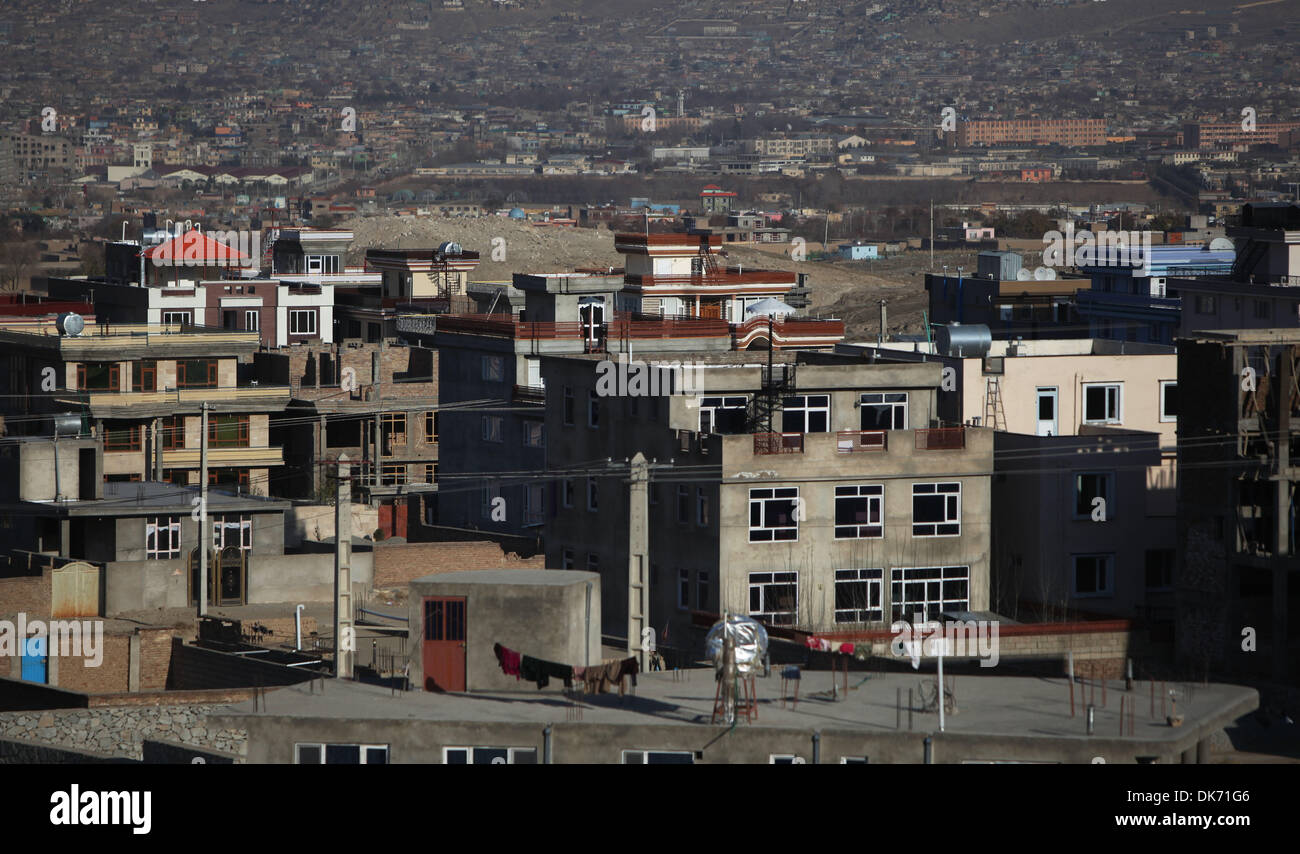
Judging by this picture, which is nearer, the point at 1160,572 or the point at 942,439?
the point at 942,439

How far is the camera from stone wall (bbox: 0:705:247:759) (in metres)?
37.8

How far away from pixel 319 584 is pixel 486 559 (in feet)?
11.1

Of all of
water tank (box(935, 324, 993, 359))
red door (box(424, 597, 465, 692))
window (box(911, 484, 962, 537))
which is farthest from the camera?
water tank (box(935, 324, 993, 359))

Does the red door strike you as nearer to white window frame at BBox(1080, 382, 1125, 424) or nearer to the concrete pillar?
the concrete pillar

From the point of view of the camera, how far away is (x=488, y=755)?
25297mm

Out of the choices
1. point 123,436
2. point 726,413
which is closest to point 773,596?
point 726,413

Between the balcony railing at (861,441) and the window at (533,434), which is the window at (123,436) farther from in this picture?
the balcony railing at (861,441)

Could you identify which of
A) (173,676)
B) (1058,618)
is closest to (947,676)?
(1058,618)

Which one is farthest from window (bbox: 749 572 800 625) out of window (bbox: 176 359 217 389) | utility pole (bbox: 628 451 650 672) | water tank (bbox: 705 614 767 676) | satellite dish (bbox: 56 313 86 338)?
satellite dish (bbox: 56 313 86 338)

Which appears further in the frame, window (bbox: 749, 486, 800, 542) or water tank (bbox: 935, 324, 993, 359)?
water tank (bbox: 935, 324, 993, 359)

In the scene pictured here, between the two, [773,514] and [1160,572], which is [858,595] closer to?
[773,514]

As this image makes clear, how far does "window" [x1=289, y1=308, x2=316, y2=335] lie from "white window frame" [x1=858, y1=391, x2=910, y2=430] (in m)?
39.1

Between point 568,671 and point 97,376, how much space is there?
125 feet

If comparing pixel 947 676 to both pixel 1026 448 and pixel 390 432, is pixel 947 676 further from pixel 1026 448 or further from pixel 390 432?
pixel 390 432
